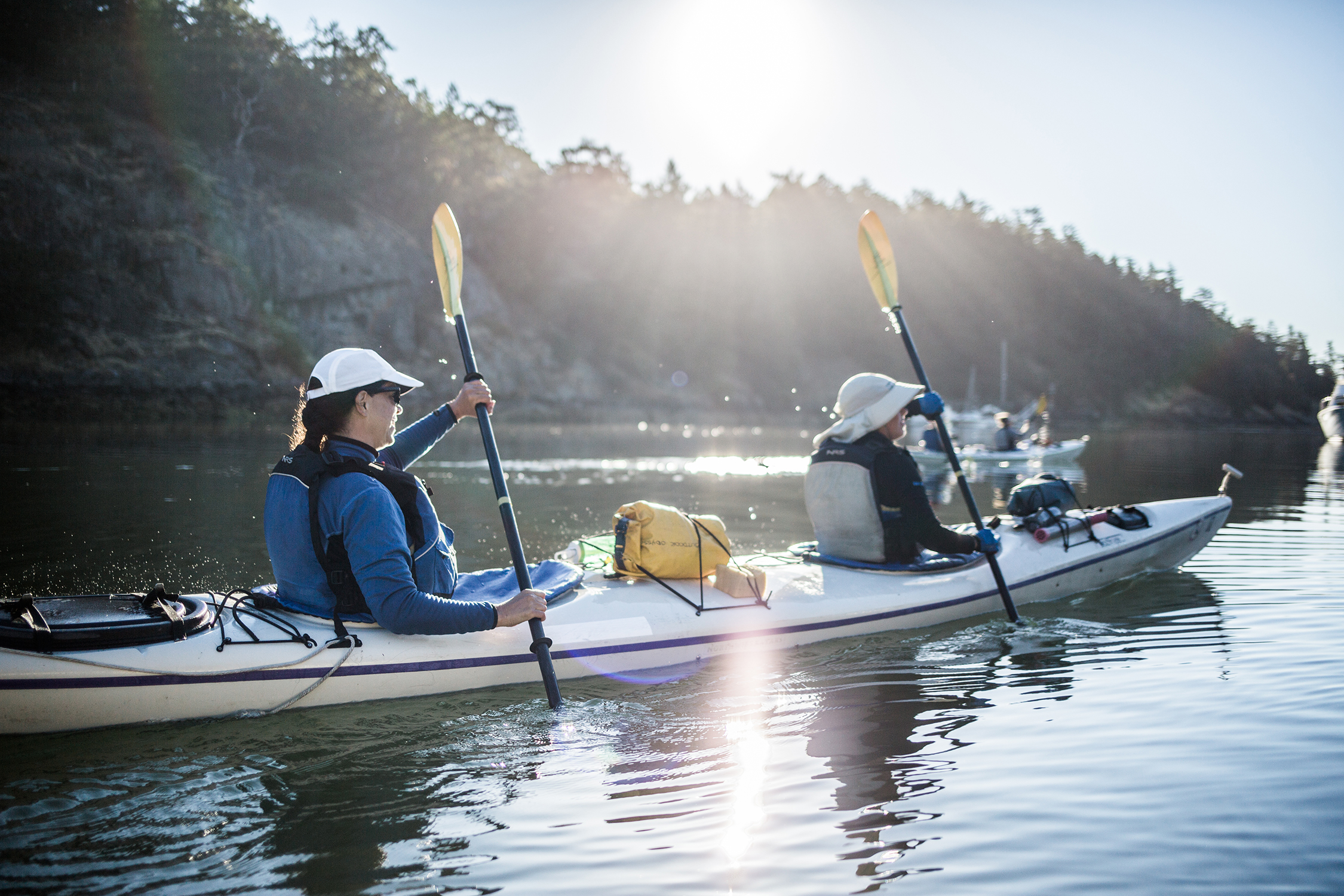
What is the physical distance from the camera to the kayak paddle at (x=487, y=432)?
12.2ft

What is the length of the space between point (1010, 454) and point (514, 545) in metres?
17.0

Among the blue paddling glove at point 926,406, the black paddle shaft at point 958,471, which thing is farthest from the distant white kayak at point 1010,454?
the blue paddling glove at point 926,406

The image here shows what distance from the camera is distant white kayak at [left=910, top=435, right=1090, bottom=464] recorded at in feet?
60.5

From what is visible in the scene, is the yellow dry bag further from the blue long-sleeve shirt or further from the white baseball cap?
the white baseball cap

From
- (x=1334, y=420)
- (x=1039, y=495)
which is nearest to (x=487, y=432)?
(x=1039, y=495)

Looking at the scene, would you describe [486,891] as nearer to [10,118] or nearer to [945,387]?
[10,118]

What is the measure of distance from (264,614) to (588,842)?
188 cm

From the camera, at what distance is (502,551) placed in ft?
26.0

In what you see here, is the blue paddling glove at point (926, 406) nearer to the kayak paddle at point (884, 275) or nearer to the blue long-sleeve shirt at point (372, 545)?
the kayak paddle at point (884, 275)

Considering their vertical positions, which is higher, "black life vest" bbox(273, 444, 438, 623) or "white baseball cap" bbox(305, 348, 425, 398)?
"white baseball cap" bbox(305, 348, 425, 398)

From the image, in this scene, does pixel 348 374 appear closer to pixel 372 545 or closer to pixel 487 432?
pixel 372 545

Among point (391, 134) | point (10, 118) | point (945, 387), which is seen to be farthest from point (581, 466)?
point (945, 387)

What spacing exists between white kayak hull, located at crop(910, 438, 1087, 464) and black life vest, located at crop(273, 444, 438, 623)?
1569 centimetres

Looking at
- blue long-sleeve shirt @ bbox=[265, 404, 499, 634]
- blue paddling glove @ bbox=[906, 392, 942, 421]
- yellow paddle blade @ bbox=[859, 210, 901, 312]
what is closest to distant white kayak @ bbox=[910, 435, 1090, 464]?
yellow paddle blade @ bbox=[859, 210, 901, 312]
